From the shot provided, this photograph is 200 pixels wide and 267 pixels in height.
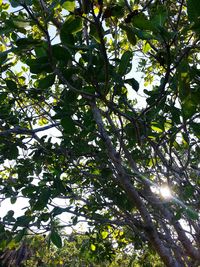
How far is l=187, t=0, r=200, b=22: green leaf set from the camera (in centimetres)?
84

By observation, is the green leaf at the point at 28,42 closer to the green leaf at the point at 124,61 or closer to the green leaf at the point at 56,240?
the green leaf at the point at 124,61

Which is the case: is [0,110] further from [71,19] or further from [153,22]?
[153,22]

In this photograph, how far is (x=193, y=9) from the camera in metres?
0.86

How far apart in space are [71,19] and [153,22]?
13.1 inches

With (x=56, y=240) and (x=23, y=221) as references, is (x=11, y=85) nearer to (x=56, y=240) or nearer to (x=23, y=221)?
(x=23, y=221)

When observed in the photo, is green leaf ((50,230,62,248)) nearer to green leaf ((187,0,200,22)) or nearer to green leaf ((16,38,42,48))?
green leaf ((16,38,42,48))

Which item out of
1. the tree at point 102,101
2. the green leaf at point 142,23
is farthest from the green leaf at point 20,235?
the green leaf at point 142,23

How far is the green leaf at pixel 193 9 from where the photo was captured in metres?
0.84

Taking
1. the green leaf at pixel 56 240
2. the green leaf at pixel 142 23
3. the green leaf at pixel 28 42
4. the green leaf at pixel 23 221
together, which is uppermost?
the green leaf at pixel 28 42

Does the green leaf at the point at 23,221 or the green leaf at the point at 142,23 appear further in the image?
the green leaf at the point at 23,221

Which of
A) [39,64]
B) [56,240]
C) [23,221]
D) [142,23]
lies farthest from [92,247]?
[142,23]

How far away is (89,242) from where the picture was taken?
4.12 m

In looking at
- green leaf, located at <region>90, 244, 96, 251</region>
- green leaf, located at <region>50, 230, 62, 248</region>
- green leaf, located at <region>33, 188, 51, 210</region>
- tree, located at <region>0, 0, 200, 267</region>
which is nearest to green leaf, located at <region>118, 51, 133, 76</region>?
tree, located at <region>0, 0, 200, 267</region>

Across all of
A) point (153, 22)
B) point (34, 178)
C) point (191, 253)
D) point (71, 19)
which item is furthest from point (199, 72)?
point (191, 253)
